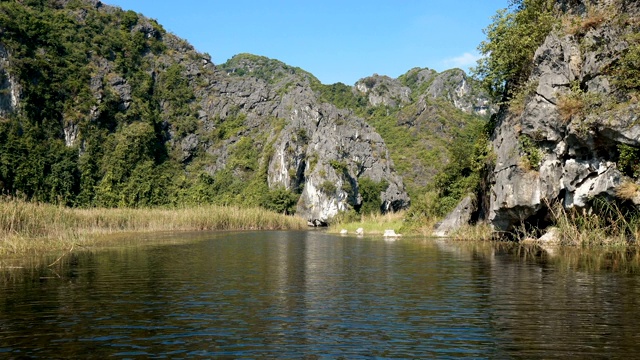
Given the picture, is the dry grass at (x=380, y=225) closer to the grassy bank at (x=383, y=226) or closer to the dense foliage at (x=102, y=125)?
the grassy bank at (x=383, y=226)

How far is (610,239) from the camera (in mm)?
28984

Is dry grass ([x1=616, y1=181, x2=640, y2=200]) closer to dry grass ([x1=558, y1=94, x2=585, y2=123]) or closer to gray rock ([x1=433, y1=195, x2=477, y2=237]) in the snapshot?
dry grass ([x1=558, y1=94, x2=585, y2=123])

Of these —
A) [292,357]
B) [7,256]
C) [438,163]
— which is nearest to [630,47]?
[292,357]

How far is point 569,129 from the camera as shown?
29.7 meters

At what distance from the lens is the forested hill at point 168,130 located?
10775 centimetres

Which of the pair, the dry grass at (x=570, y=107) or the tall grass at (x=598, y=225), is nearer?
the tall grass at (x=598, y=225)

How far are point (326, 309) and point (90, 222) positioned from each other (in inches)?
1447

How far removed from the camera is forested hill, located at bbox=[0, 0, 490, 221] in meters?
108

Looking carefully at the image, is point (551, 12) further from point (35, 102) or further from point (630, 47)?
point (35, 102)

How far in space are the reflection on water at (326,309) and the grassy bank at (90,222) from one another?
23.0 feet

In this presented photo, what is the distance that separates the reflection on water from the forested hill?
256ft

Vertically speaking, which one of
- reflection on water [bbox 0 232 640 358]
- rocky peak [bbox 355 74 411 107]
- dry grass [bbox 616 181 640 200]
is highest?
rocky peak [bbox 355 74 411 107]

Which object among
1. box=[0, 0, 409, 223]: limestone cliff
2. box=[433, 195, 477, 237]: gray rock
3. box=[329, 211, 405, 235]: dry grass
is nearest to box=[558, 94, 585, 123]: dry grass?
box=[433, 195, 477, 237]: gray rock

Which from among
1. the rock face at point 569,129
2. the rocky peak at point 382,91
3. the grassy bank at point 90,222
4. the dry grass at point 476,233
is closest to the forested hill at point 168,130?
the rocky peak at point 382,91
